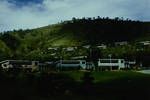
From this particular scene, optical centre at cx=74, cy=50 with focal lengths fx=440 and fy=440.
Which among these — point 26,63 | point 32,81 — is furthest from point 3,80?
point 26,63

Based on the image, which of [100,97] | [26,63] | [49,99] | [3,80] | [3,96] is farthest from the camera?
[26,63]

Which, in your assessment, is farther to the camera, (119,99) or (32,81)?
(32,81)

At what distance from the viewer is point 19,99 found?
4644cm

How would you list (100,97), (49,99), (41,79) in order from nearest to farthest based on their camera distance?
(49,99) → (100,97) → (41,79)

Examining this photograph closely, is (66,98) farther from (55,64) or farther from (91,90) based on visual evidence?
(55,64)

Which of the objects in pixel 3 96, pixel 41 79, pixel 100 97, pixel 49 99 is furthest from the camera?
pixel 41 79

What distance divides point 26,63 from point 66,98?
427 feet

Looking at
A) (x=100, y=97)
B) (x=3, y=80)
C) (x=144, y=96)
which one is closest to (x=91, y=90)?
(x=100, y=97)

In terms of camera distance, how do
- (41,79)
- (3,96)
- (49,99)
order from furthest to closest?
(41,79)
(49,99)
(3,96)

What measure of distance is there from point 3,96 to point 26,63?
144861 millimetres

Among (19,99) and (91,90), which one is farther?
(91,90)

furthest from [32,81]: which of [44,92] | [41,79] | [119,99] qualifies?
[119,99]

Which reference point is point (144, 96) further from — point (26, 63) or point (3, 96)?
point (26, 63)

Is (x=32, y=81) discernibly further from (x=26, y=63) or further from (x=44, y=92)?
(x=26, y=63)
